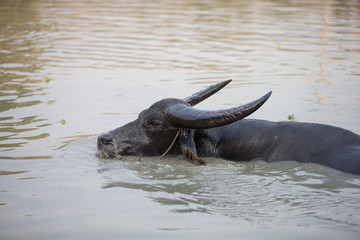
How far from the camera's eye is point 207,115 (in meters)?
5.98

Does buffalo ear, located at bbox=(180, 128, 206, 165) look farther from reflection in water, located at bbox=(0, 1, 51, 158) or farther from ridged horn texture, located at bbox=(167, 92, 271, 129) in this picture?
reflection in water, located at bbox=(0, 1, 51, 158)

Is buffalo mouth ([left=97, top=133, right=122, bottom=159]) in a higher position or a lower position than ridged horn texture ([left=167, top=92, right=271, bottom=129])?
lower

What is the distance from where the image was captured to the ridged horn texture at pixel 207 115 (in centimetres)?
563

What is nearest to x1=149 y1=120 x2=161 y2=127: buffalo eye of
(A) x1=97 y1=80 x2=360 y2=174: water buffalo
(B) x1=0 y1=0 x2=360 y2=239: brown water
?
(A) x1=97 y1=80 x2=360 y2=174: water buffalo

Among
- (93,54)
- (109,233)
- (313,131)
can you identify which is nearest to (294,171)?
(313,131)

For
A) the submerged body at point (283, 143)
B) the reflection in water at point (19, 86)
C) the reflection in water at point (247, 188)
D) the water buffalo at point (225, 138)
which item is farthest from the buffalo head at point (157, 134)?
the reflection in water at point (19, 86)

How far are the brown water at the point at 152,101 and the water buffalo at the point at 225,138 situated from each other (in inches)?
6.8

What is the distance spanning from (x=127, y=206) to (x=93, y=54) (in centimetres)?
983

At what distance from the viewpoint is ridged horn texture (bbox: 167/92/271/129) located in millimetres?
5633

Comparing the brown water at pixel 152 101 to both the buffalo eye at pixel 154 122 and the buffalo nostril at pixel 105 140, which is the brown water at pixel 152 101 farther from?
the buffalo eye at pixel 154 122

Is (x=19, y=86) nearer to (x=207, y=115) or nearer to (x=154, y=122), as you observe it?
(x=154, y=122)

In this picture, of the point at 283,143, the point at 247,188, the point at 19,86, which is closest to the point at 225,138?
the point at 283,143

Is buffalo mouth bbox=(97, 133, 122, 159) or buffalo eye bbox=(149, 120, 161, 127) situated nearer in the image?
buffalo eye bbox=(149, 120, 161, 127)

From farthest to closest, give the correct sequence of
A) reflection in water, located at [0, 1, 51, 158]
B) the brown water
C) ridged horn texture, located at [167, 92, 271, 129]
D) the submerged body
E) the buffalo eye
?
reflection in water, located at [0, 1, 51, 158] → the buffalo eye → the submerged body → ridged horn texture, located at [167, 92, 271, 129] → the brown water
